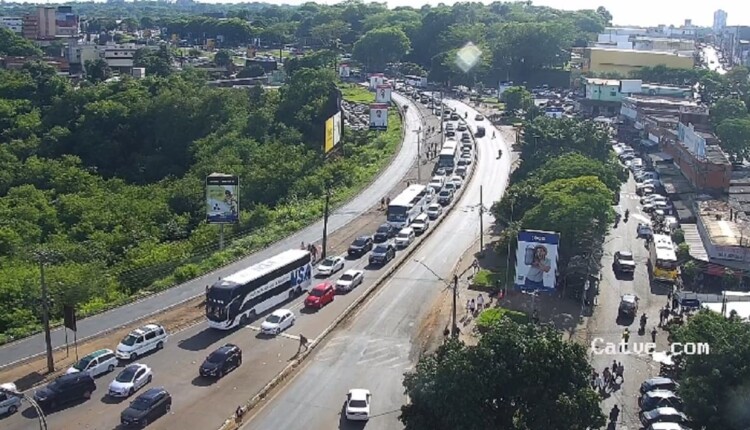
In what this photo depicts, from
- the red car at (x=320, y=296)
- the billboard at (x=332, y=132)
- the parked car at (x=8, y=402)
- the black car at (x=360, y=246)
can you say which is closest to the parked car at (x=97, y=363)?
the parked car at (x=8, y=402)

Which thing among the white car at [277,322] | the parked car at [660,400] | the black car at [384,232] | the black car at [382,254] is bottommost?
the parked car at [660,400]

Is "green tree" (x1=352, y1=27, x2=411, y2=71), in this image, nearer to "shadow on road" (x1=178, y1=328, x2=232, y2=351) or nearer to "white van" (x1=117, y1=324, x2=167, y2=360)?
"shadow on road" (x1=178, y1=328, x2=232, y2=351)

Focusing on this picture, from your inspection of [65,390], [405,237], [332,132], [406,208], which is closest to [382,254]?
[405,237]

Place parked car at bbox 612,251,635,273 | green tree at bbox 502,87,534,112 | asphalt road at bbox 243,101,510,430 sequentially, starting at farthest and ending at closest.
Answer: green tree at bbox 502,87,534,112, parked car at bbox 612,251,635,273, asphalt road at bbox 243,101,510,430

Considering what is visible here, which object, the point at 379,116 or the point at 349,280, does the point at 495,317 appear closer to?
the point at 349,280

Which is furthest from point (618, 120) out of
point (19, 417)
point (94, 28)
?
point (94, 28)

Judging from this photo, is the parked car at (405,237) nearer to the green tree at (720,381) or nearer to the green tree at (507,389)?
the green tree at (720,381)

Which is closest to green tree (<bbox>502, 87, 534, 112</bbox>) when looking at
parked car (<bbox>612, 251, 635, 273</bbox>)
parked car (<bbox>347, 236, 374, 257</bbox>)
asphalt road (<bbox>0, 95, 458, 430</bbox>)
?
parked car (<bbox>612, 251, 635, 273</bbox>)
